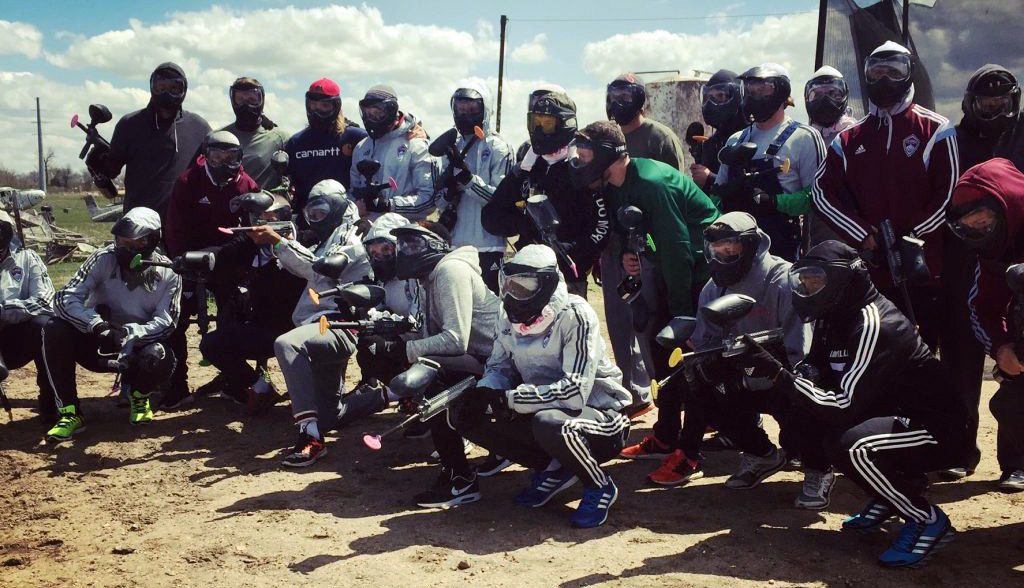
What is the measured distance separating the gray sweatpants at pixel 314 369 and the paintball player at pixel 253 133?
215 centimetres

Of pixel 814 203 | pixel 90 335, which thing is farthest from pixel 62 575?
pixel 814 203

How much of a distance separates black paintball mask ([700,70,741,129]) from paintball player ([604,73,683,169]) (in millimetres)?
403

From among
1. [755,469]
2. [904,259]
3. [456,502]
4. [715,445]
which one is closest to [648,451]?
[715,445]

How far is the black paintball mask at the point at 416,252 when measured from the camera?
616 cm

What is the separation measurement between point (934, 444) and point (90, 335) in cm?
626

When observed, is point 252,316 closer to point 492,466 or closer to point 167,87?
point 167,87

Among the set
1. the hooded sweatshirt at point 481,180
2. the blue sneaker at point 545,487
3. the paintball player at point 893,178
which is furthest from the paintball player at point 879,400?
the hooded sweatshirt at point 481,180

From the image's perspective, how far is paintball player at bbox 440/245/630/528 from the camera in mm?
5277

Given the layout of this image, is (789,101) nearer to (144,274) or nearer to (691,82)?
(144,274)

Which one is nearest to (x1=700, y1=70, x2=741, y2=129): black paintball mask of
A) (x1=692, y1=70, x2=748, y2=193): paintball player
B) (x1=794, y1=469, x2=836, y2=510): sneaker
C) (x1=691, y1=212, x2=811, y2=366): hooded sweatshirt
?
(x1=692, y1=70, x2=748, y2=193): paintball player

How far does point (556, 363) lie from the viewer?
5492 mm

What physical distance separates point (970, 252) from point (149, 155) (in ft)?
22.0

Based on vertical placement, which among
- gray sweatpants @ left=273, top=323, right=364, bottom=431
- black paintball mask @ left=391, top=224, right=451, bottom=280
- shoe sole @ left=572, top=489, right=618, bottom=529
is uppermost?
black paintball mask @ left=391, top=224, right=451, bottom=280

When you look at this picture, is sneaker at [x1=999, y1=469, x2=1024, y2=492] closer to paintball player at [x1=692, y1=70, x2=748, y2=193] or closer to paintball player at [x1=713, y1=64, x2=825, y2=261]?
paintball player at [x1=713, y1=64, x2=825, y2=261]
